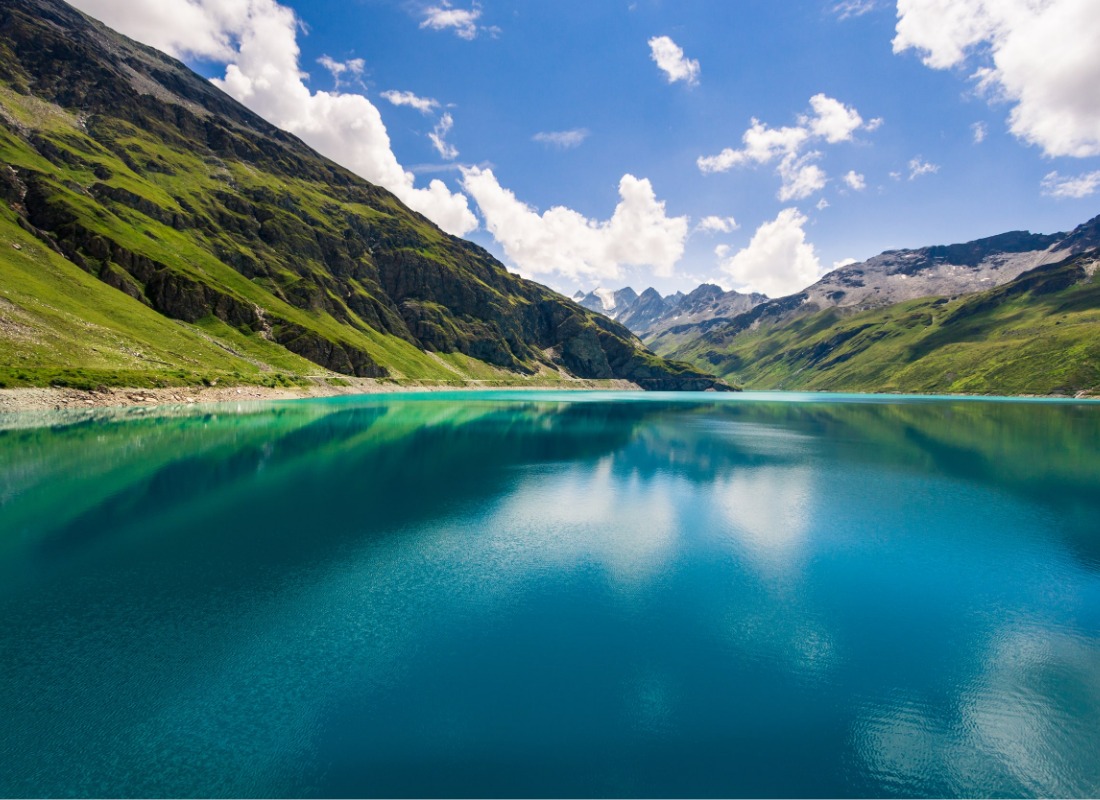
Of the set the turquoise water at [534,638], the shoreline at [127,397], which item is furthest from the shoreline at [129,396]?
the turquoise water at [534,638]

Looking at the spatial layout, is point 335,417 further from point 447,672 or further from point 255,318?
point 255,318

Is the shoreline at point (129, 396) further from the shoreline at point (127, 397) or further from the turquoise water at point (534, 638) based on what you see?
the turquoise water at point (534, 638)

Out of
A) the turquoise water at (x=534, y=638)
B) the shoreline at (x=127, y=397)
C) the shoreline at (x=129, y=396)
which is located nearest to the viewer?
the turquoise water at (x=534, y=638)

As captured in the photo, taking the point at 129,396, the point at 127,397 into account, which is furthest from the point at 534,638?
the point at 129,396

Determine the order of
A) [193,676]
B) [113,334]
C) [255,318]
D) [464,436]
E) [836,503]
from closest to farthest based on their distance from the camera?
1. [193,676]
2. [836,503]
3. [464,436]
4. [113,334]
5. [255,318]

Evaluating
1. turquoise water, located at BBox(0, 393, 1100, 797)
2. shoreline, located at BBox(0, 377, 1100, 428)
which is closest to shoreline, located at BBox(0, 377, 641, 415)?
shoreline, located at BBox(0, 377, 1100, 428)

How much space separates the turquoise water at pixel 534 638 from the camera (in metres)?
11.4

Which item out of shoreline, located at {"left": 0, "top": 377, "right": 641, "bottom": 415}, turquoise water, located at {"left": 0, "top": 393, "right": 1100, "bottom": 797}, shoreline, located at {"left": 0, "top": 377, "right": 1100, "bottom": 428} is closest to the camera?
turquoise water, located at {"left": 0, "top": 393, "right": 1100, "bottom": 797}

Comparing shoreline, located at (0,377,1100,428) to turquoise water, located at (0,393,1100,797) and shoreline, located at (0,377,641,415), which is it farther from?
turquoise water, located at (0,393,1100,797)

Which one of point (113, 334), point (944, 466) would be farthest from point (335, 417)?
point (944, 466)

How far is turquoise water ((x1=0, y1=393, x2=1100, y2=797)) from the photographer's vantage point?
11.4 metres

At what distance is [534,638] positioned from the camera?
17141mm

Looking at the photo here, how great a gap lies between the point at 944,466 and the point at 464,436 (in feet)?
194

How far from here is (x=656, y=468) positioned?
51.4 m
